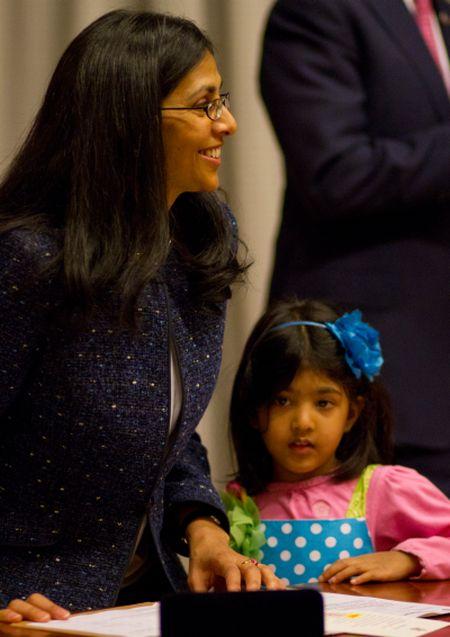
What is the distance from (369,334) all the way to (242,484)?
1.26ft

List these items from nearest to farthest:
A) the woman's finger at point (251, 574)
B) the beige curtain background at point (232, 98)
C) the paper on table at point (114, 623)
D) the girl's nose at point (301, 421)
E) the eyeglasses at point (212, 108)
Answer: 1. the paper on table at point (114, 623)
2. the woman's finger at point (251, 574)
3. the eyeglasses at point (212, 108)
4. the girl's nose at point (301, 421)
5. the beige curtain background at point (232, 98)

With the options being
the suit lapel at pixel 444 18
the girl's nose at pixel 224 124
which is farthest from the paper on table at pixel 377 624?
the suit lapel at pixel 444 18

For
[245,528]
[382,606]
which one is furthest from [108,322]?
[245,528]

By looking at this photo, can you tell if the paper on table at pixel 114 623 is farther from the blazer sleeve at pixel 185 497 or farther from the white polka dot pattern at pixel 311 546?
the white polka dot pattern at pixel 311 546

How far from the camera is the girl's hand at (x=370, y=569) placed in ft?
5.14

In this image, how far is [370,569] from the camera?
1.58m

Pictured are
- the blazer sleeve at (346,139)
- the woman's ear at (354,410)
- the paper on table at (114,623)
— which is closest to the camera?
the paper on table at (114,623)

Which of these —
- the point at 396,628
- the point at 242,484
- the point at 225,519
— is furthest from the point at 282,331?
the point at 396,628

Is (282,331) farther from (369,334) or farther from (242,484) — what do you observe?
(242,484)

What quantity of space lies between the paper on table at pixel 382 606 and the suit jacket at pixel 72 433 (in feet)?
1.00

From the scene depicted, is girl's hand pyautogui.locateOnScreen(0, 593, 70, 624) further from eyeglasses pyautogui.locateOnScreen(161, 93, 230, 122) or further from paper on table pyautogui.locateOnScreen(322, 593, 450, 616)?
eyeglasses pyautogui.locateOnScreen(161, 93, 230, 122)

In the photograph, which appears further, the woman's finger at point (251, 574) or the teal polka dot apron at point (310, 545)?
the teal polka dot apron at point (310, 545)

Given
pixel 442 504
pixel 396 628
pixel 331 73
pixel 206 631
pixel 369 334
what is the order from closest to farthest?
pixel 206 631, pixel 396 628, pixel 442 504, pixel 369 334, pixel 331 73

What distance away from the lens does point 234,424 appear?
2117mm
